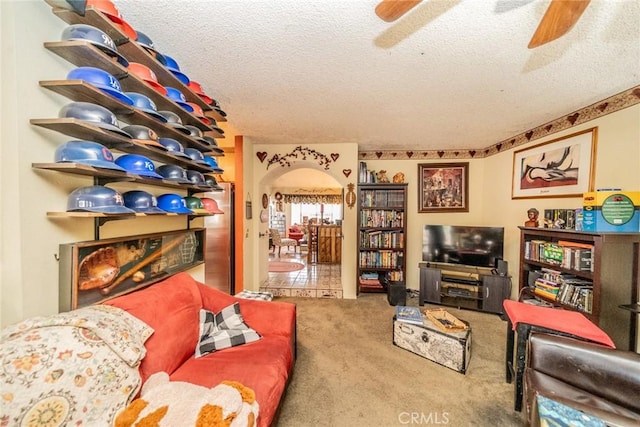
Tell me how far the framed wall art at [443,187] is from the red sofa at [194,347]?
3.21 meters

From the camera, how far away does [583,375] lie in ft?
4.20

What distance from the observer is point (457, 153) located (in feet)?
12.9

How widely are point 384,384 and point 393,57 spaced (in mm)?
2366

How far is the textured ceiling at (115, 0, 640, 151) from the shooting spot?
1.22m

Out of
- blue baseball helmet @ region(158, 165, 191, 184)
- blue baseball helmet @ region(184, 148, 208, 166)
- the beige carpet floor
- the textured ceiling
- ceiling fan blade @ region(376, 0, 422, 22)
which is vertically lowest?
the beige carpet floor

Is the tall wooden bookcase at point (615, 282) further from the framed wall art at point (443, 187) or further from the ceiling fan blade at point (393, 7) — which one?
the ceiling fan blade at point (393, 7)

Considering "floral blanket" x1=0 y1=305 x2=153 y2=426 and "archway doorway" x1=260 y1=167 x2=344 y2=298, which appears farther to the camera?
"archway doorway" x1=260 y1=167 x2=344 y2=298

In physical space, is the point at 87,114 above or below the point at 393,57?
below

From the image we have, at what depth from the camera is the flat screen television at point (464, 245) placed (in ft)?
10.5

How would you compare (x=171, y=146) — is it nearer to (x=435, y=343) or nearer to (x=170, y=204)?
(x=170, y=204)

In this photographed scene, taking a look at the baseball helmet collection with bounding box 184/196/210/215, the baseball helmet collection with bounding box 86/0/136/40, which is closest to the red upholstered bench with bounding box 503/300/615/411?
the baseball helmet collection with bounding box 184/196/210/215

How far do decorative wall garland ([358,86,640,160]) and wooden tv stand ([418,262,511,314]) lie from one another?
1784 mm
